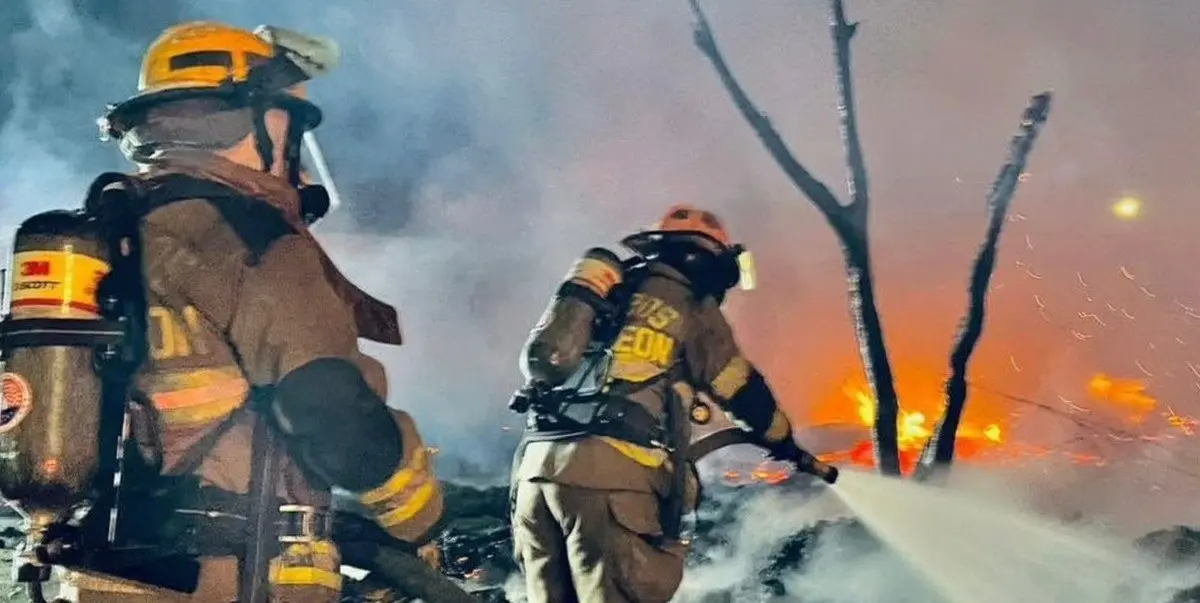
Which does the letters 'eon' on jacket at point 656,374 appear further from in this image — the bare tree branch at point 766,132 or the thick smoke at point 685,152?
Answer: the bare tree branch at point 766,132

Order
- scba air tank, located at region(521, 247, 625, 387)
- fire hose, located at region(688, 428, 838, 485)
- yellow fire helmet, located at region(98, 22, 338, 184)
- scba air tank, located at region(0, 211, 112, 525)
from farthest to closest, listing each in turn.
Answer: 1. fire hose, located at region(688, 428, 838, 485)
2. scba air tank, located at region(521, 247, 625, 387)
3. yellow fire helmet, located at region(98, 22, 338, 184)
4. scba air tank, located at region(0, 211, 112, 525)

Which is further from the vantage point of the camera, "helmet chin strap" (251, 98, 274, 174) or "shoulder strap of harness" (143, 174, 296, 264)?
"helmet chin strap" (251, 98, 274, 174)

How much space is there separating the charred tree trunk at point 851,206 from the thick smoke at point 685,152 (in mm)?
29

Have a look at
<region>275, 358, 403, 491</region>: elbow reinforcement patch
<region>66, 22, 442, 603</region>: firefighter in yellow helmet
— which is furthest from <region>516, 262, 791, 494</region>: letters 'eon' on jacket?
<region>275, 358, 403, 491</region>: elbow reinforcement patch

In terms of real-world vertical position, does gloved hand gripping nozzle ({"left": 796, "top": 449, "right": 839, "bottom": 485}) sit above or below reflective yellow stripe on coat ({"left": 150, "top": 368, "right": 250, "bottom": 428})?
below

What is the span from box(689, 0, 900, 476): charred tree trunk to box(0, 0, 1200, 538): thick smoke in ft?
0.10

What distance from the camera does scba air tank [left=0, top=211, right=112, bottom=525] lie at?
50.1 inches

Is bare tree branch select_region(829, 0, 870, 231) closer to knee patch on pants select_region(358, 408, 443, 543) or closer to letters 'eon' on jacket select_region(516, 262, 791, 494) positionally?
letters 'eon' on jacket select_region(516, 262, 791, 494)

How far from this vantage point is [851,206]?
2594mm

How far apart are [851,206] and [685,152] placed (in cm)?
41

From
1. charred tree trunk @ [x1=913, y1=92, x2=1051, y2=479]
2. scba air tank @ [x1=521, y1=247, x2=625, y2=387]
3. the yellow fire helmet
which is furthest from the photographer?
charred tree trunk @ [x1=913, y1=92, x2=1051, y2=479]

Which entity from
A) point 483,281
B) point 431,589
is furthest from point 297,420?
point 483,281

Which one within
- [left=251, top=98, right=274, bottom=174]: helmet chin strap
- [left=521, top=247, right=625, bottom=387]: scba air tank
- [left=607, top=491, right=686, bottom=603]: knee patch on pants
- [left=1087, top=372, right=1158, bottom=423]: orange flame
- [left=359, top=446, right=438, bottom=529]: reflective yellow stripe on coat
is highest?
[left=251, top=98, right=274, bottom=174]: helmet chin strap

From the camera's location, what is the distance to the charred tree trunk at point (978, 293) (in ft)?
8.17
